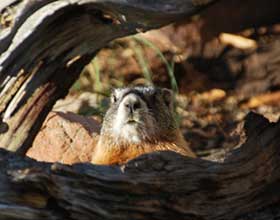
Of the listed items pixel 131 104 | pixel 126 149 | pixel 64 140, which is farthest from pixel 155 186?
pixel 64 140

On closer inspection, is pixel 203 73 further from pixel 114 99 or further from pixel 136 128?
pixel 136 128

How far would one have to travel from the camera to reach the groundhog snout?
6294 mm

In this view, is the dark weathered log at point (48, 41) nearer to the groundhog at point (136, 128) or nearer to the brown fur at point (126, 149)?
the groundhog at point (136, 128)

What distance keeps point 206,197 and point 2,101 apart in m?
1.62

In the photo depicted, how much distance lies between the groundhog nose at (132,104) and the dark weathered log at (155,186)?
1.17 m

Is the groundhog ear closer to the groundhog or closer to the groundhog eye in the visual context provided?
the groundhog

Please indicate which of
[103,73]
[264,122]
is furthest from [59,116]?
[264,122]

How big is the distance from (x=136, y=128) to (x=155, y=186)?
1630 millimetres

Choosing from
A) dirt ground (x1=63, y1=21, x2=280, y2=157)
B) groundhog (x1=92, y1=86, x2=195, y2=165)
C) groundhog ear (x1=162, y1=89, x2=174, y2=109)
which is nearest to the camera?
groundhog (x1=92, y1=86, x2=195, y2=165)

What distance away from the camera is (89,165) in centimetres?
475

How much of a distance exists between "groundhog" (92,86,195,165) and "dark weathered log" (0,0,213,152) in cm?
40

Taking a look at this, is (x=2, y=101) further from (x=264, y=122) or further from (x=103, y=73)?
(x=103, y=73)

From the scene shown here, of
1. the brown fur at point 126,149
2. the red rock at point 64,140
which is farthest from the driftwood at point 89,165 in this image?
the red rock at point 64,140

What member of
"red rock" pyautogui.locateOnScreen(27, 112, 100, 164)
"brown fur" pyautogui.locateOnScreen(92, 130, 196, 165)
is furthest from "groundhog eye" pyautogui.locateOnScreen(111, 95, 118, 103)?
"red rock" pyautogui.locateOnScreen(27, 112, 100, 164)
